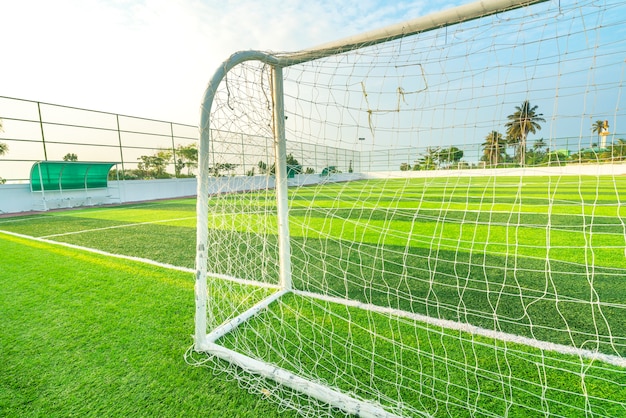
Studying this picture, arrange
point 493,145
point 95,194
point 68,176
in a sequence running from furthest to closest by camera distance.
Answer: point 95,194, point 68,176, point 493,145

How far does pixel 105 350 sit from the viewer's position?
6.13 feet

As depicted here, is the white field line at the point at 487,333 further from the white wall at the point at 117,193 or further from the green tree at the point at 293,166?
the white wall at the point at 117,193

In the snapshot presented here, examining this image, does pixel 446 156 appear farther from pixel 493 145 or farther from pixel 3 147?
pixel 3 147

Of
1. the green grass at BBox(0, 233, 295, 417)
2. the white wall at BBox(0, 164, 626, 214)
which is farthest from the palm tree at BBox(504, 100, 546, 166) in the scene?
the green grass at BBox(0, 233, 295, 417)

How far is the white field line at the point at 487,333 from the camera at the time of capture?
67.6 inches

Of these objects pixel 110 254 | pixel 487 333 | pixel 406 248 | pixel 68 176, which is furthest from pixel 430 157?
pixel 68 176

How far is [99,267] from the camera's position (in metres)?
3.39

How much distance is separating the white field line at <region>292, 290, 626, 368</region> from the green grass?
1.12m

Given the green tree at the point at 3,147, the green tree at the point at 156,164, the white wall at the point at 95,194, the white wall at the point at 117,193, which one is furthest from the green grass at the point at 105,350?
the green tree at the point at 156,164

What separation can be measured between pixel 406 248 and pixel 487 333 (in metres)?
0.78

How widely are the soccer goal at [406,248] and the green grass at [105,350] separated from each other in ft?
0.67

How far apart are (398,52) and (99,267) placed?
3815 mm

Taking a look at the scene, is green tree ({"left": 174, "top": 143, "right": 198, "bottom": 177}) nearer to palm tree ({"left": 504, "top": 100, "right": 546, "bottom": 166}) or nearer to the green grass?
the green grass

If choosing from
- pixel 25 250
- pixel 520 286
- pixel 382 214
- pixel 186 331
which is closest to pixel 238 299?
A: pixel 186 331
